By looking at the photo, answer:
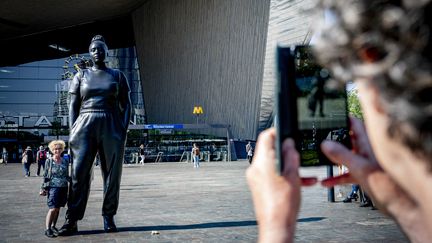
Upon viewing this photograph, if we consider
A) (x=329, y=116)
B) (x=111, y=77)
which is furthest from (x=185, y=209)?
(x=329, y=116)

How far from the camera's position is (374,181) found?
97 centimetres

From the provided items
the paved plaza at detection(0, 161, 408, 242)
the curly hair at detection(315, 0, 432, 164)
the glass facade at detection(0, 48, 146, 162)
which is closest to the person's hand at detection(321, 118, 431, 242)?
the curly hair at detection(315, 0, 432, 164)

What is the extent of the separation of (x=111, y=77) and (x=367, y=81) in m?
5.91

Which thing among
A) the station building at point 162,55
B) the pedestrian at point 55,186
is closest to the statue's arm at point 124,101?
the pedestrian at point 55,186

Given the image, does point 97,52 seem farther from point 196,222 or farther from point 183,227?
point 196,222

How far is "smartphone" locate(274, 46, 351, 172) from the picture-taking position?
1.04m

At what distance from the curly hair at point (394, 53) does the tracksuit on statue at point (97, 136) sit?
221 inches

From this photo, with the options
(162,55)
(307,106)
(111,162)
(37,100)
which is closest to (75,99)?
(111,162)

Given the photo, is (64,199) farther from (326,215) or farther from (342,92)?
(342,92)

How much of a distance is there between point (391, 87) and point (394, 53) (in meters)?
0.05

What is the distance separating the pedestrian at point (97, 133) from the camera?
6062mm

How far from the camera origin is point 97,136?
618cm

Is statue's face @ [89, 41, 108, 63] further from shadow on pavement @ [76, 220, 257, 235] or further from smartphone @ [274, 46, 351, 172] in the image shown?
smartphone @ [274, 46, 351, 172]

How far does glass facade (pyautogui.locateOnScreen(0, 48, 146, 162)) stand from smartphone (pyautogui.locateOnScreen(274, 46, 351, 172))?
164 ft
